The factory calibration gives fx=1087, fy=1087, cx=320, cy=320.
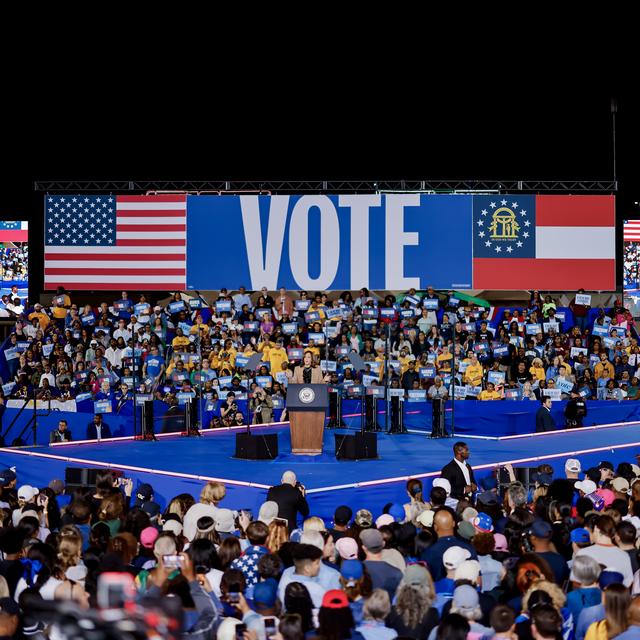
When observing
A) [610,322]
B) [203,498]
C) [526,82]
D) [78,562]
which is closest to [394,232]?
[610,322]

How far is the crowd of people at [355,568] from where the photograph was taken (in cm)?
673

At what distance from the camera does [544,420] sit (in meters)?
23.0

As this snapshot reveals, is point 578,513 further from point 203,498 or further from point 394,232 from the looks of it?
point 394,232

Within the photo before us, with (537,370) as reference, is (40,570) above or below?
below

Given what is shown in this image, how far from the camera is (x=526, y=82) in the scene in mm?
38125

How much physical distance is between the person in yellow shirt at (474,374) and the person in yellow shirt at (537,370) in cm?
128

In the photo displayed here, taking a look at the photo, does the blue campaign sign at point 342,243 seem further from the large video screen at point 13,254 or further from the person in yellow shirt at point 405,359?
the large video screen at point 13,254

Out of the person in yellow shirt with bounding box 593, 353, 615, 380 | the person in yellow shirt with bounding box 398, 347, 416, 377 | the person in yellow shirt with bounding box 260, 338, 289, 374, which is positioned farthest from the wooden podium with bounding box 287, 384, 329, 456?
the person in yellow shirt with bounding box 593, 353, 615, 380

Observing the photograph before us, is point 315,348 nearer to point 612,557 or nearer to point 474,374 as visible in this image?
point 474,374

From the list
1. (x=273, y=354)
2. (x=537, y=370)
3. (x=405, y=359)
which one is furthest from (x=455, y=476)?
(x=273, y=354)

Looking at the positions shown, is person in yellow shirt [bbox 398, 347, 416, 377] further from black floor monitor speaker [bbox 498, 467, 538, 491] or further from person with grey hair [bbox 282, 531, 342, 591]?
person with grey hair [bbox 282, 531, 342, 591]

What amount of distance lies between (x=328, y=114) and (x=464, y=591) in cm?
3247

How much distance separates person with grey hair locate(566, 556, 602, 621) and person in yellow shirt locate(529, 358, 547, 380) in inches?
697

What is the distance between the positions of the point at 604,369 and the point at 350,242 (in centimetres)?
940
